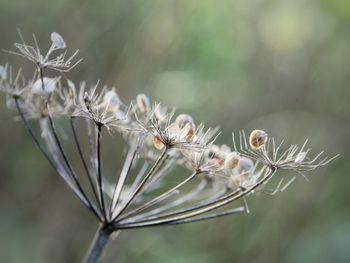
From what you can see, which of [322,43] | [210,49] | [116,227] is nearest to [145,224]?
[116,227]

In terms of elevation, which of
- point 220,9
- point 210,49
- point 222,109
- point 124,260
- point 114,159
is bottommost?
point 124,260

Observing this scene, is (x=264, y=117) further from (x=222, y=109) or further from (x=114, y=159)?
(x=114, y=159)

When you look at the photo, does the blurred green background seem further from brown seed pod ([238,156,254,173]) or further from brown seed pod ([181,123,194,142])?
brown seed pod ([181,123,194,142])

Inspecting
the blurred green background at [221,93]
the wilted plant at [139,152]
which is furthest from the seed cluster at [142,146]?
the blurred green background at [221,93]

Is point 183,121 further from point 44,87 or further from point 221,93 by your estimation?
point 221,93

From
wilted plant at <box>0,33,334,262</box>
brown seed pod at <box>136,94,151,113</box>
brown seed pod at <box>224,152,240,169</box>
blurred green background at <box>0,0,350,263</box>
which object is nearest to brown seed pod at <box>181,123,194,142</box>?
wilted plant at <box>0,33,334,262</box>

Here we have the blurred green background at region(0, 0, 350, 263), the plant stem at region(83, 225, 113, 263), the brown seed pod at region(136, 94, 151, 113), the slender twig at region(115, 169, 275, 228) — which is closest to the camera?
the slender twig at region(115, 169, 275, 228)

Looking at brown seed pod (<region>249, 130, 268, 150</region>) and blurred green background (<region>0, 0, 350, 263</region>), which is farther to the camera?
blurred green background (<region>0, 0, 350, 263</region>)
